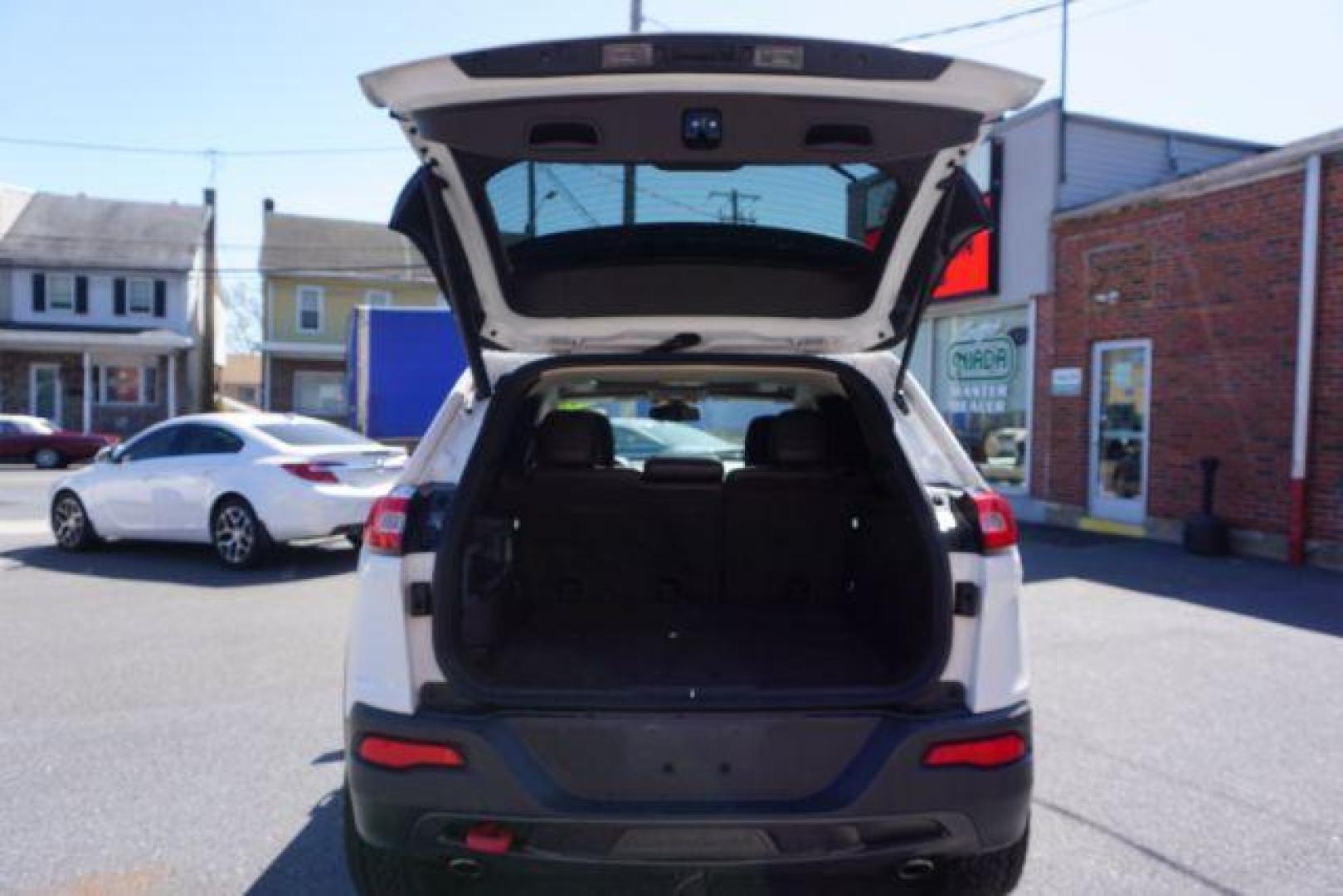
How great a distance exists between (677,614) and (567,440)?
0.80 m

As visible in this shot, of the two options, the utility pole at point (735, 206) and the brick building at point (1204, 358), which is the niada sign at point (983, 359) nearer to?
the brick building at point (1204, 358)

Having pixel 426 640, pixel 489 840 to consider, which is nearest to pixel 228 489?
pixel 426 640

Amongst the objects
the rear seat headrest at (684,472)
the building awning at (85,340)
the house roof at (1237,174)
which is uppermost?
the house roof at (1237,174)

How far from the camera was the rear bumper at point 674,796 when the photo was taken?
2213 mm

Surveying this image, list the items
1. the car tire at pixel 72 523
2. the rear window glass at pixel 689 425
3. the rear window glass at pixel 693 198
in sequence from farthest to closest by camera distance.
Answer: the car tire at pixel 72 523
the rear window glass at pixel 689 425
the rear window glass at pixel 693 198

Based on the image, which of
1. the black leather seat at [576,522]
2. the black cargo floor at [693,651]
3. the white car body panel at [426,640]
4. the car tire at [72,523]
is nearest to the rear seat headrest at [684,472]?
the black leather seat at [576,522]

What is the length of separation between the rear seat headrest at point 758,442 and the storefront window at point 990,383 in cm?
924

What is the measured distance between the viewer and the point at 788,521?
377cm

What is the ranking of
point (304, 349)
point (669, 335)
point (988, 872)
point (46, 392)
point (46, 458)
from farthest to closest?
point (304, 349), point (46, 392), point (46, 458), point (669, 335), point (988, 872)

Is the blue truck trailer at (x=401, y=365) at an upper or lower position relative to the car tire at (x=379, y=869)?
upper

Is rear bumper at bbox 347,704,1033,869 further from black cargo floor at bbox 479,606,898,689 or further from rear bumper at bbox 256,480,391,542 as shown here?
rear bumper at bbox 256,480,391,542

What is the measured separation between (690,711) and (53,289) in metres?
33.9

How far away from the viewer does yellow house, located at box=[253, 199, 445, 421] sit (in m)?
30.4

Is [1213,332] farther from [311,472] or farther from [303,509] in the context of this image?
[303,509]
